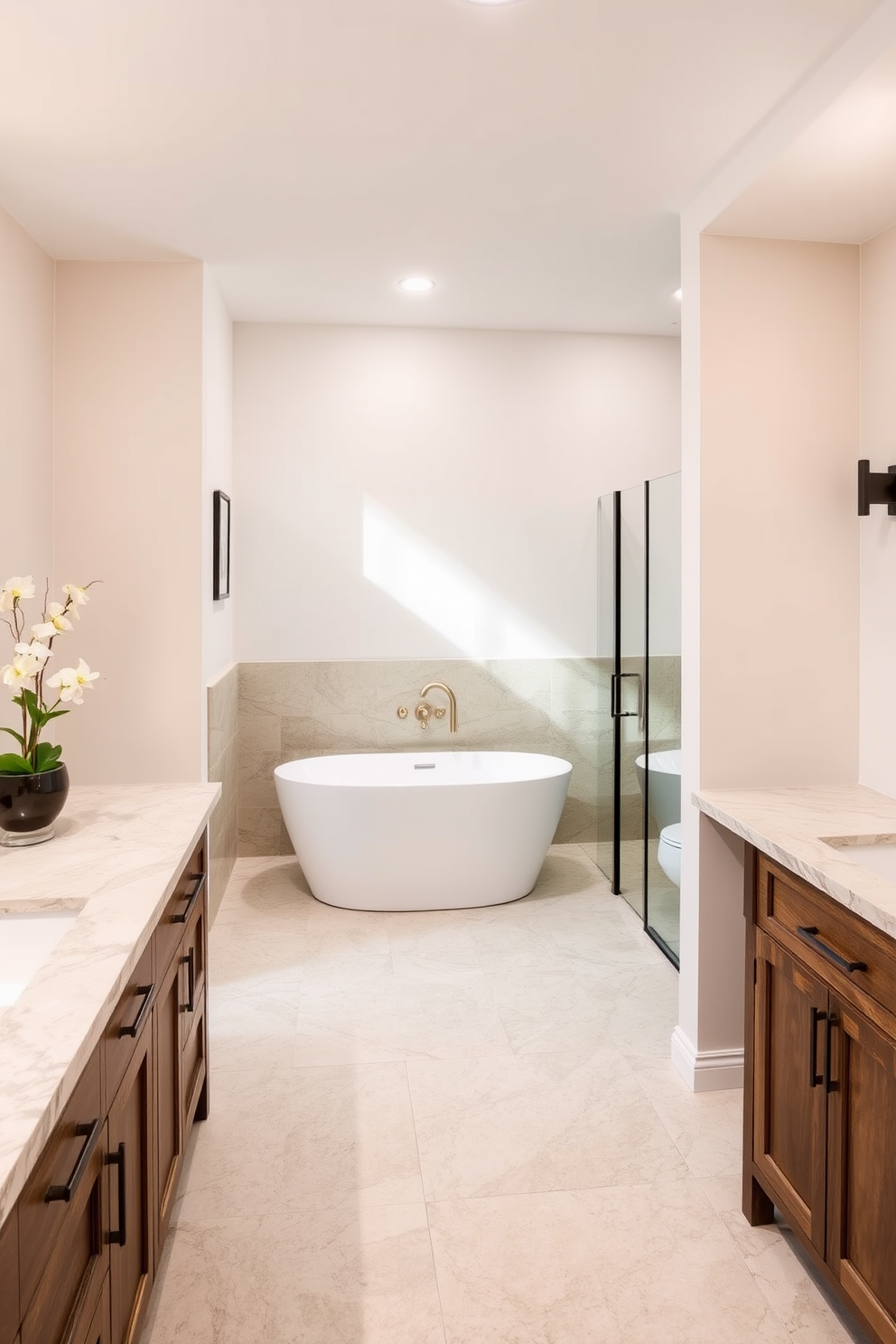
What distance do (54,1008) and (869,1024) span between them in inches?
51.4

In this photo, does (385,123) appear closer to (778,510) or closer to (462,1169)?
(778,510)

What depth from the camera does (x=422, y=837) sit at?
4.05m

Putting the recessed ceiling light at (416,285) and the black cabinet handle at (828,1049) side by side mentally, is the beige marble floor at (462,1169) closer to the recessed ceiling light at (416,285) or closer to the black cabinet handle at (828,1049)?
the black cabinet handle at (828,1049)

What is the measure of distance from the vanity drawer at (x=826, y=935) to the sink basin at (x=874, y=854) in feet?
0.53

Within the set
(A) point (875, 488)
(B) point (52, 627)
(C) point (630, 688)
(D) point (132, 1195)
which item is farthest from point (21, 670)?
(C) point (630, 688)

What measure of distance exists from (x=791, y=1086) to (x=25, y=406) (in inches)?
→ 111

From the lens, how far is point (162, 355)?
341 centimetres

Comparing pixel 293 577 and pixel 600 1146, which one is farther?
pixel 293 577

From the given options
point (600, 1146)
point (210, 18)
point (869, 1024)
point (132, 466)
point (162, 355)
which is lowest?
point (600, 1146)

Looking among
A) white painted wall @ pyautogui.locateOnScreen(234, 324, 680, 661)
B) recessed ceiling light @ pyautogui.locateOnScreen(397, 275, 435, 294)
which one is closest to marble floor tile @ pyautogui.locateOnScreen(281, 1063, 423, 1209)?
white painted wall @ pyautogui.locateOnScreen(234, 324, 680, 661)

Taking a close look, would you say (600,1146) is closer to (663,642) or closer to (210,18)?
(663,642)

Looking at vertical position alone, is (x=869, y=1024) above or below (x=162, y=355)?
below

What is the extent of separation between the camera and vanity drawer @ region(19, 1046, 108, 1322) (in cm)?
106

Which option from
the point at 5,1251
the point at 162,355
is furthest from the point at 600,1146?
the point at 162,355
